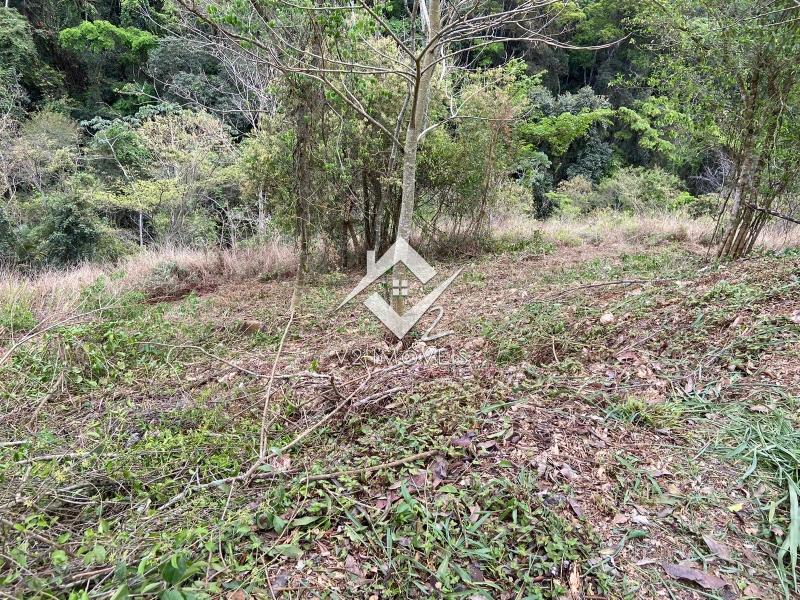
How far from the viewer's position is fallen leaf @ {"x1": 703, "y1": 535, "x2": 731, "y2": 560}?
1.24 metres

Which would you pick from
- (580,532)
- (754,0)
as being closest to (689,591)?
(580,532)

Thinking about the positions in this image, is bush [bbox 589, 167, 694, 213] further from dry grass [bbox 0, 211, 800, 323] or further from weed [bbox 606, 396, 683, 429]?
weed [bbox 606, 396, 683, 429]

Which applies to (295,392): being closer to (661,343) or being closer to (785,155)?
(661,343)

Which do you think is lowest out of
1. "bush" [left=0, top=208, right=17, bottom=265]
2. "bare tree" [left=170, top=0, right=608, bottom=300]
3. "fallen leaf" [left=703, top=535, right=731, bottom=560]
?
"bush" [left=0, top=208, right=17, bottom=265]

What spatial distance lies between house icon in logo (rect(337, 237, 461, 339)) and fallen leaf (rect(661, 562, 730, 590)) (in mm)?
2067

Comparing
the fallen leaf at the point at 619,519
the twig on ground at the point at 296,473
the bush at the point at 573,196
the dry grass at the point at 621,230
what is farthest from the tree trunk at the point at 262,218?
the bush at the point at 573,196

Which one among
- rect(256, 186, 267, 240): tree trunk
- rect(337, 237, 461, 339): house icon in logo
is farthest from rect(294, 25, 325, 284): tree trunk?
rect(256, 186, 267, 240): tree trunk

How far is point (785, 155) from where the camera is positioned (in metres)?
4.02

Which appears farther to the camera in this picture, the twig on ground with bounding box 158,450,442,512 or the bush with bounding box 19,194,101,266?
the bush with bounding box 19,194,101,266

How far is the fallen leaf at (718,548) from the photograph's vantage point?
Result: 124cm

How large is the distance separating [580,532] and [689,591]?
30 cm

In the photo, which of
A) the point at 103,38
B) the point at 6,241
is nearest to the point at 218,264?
the point at 6,241

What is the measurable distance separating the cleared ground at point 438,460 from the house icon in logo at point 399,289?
241mm

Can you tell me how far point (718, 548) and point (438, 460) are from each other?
93cm
